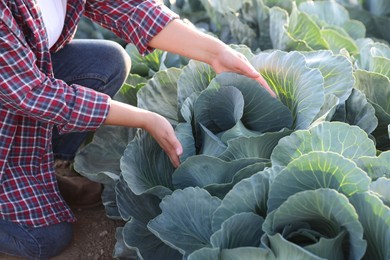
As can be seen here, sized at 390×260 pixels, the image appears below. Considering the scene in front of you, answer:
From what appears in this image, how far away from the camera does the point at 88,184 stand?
6.58 ft

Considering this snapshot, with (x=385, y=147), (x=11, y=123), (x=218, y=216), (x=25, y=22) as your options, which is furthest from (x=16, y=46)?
(x=385, y=147)

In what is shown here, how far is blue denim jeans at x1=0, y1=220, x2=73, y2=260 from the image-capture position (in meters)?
1.75

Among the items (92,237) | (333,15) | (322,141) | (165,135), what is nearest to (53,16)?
(165,135)

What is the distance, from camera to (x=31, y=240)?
5.74 ft

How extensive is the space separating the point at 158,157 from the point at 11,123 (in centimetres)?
39

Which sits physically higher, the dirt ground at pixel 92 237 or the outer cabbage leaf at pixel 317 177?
the outer cabbage leaf at pixel 317 177

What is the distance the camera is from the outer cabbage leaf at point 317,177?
1202 mm

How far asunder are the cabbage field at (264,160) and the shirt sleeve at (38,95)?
0.51ft

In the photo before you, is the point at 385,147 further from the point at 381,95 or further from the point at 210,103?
the point at 210,103

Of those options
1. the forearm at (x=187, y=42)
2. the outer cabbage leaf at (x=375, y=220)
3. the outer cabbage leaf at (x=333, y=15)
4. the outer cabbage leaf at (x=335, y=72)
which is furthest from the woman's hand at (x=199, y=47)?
the outer cabbage leaf at (x=333, y=15)

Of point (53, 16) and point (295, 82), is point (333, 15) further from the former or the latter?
point (53, 16)

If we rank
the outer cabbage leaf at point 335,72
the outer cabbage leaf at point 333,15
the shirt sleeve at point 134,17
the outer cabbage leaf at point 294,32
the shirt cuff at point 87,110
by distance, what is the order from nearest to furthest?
the shirt cuff at point 87,110 < the outer cabbage leaf at point 335,72 < the shirt sleeve at point 134,17 < the outer cabbage leaf at point 294,32 < the outer cabbage leaf at point 333,15

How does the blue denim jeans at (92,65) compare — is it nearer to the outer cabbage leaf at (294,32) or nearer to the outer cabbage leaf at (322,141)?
the outer cabbage leaf at (294,32)

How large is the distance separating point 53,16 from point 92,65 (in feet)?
1.00
